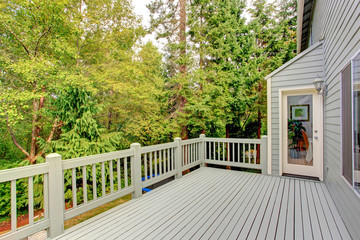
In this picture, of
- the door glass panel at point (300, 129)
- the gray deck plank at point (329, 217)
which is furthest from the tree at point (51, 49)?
the gray deck plank at point (329, 217)

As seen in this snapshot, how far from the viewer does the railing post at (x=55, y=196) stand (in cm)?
208

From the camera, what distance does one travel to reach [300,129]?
13.7 feet

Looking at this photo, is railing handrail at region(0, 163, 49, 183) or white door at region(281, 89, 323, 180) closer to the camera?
railing handrail at region(0, 163, 49, 183)

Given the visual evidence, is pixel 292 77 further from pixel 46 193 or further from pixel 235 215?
pixel 46 193

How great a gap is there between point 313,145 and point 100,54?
746 centimetres

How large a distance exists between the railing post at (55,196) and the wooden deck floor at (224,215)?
5.4 inches

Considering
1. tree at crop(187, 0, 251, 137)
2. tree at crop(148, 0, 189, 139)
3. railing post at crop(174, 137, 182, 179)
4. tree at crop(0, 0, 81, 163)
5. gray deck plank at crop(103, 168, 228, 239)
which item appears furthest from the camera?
tree at crop(148, 0, 189, 139)

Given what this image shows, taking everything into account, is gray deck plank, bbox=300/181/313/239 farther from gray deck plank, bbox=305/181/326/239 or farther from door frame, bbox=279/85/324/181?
door frame, bbox=279/85/324/181

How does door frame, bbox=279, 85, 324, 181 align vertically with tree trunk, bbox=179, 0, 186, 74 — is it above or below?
below

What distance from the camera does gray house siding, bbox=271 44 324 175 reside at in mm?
3820

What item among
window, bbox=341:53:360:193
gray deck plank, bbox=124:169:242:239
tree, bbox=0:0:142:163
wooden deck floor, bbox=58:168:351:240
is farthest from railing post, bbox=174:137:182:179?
tree, bbox=0:0:142:163

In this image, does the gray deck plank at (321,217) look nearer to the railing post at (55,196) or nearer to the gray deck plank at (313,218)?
the gray deck plank at (313,218)

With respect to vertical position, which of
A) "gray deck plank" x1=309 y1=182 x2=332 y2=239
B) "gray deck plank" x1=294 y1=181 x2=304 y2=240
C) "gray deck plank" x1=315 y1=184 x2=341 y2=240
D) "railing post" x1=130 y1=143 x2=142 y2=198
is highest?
"railing post" x1=130 y1=143 x2=142 y2=198

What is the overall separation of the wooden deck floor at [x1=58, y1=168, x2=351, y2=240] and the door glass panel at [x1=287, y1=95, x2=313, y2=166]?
0.66 metres
